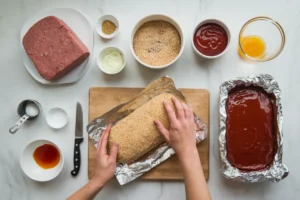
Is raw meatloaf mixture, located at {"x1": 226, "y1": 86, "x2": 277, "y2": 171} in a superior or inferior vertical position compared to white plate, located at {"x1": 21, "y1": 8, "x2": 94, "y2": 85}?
→ inferior

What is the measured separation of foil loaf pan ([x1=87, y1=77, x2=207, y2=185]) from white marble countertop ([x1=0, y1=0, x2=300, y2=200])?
0.21 feet

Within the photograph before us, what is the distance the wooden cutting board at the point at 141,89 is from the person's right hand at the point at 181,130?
12cm

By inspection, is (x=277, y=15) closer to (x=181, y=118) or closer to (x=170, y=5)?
(x=170, y=5)

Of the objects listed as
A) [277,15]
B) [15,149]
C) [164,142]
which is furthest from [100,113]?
[277,15]

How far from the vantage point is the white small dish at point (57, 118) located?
161 centimetres

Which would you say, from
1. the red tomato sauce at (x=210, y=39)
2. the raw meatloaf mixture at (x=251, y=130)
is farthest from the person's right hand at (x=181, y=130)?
the red tomato sauce at (x=210, y=39)

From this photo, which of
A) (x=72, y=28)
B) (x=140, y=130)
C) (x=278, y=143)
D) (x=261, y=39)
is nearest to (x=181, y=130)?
(x=140, y=130)

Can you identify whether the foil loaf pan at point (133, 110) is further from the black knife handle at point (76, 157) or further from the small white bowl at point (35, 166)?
the small white bowl at point (35, 166)

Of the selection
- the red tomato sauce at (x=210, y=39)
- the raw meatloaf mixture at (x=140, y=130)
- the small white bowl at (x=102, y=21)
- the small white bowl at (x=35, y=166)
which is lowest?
the small white bowl at (x=35, y=166)

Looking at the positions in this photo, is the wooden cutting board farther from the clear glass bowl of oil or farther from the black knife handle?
the clear glass bowl of oil

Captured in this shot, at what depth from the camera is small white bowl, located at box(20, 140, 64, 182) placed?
1.56 m

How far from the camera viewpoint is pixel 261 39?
159 centimetres

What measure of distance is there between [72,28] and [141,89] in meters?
0.40

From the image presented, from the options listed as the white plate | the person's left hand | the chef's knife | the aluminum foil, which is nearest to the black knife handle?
the chef's knife
